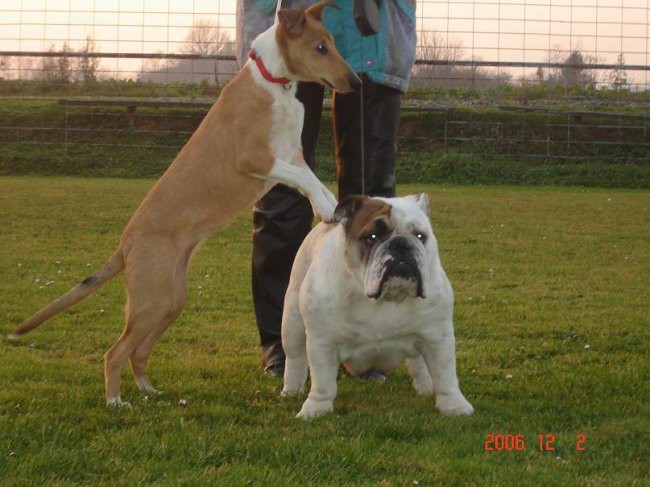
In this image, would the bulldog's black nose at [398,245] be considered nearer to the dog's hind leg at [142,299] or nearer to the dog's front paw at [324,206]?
the dog's front paw at [324,206]

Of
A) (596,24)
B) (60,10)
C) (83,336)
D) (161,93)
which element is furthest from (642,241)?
(60,10)

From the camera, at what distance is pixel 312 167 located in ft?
17.2

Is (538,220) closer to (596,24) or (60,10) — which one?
(596,24)

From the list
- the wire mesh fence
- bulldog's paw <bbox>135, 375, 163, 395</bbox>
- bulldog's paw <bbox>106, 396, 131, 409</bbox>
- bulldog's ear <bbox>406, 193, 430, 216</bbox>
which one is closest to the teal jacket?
bulldog's ear <bbox>406, 193, 430, 216</bbox>

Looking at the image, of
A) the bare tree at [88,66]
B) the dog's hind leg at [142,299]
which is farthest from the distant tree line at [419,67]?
the dog's hind leg at [142,299]

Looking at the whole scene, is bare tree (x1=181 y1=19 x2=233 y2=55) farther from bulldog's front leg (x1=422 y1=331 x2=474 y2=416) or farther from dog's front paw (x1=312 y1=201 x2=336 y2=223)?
bulldog's front leg (x1=422 y1=331 x2=474 y2=416)

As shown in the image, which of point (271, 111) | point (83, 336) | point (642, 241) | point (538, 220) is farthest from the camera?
point (538, 220)

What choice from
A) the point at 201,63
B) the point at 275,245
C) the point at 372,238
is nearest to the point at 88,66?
the point at 201,63

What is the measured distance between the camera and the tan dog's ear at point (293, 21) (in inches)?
181

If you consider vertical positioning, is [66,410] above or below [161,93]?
Answer: below

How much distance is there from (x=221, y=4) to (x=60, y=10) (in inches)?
122

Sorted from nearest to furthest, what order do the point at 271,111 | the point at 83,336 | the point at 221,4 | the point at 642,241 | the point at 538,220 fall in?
1. the point at 271,111
2. the point at 83,336
3. the point at 642,241
4. the point at 538,220
5. the point at 221,4

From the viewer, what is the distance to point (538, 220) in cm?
1229

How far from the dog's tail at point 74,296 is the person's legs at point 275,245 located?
3.28 ft
